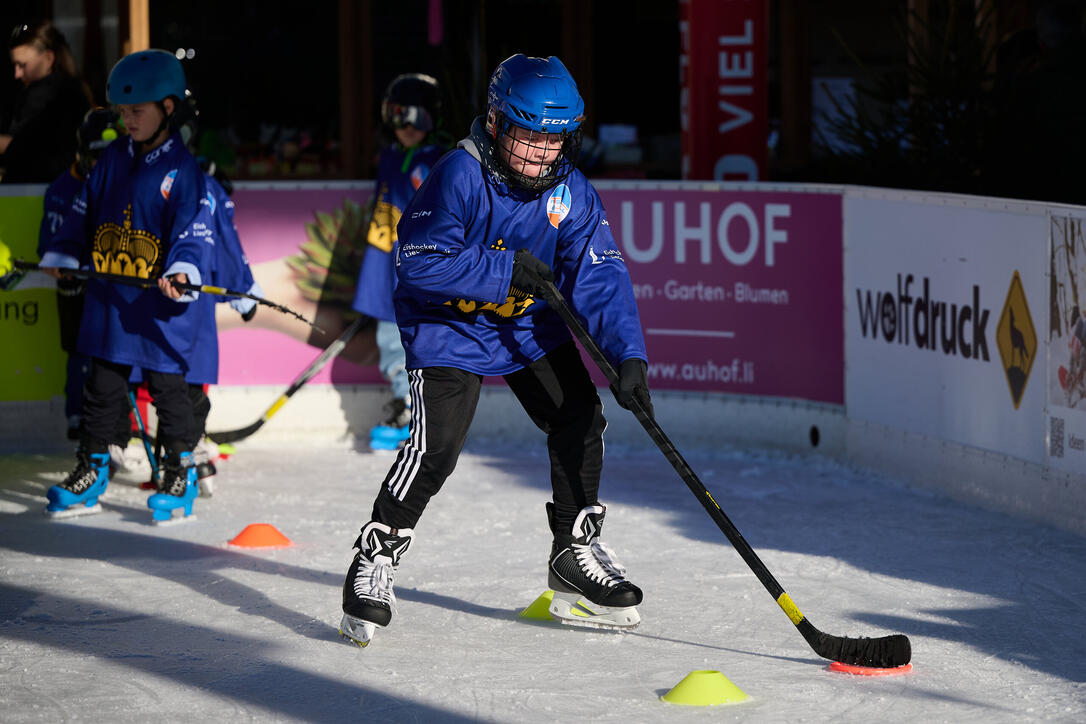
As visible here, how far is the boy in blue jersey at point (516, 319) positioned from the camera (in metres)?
4.14

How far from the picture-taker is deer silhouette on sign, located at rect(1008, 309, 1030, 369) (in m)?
5.72

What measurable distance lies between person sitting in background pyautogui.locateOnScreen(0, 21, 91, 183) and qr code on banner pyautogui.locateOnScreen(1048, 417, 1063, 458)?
14.6 feet

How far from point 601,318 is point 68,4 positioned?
23.2 feet

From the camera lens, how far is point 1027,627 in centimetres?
440

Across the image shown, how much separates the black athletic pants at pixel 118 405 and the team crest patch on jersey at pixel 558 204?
2.19 meters

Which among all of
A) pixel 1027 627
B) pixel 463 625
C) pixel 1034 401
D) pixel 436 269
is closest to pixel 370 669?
pixel 463 625

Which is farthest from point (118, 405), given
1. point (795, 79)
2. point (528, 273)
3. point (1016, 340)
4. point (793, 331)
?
point (795, 79)

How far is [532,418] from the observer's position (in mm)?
4469

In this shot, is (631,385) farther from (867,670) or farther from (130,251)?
(130,251)

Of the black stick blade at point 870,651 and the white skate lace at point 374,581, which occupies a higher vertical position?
the white skate lace at point 374,581

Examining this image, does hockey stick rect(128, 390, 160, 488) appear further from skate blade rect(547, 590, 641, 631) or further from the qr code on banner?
the qr code on banner

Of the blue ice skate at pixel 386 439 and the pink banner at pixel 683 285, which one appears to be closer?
the pink banner at pixel 683 285

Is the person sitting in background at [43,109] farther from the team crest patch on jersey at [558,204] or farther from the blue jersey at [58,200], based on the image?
the team crest patch on jersey at [558,204]

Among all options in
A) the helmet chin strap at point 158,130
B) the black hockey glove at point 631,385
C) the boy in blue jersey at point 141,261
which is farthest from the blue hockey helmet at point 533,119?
the helmet chin strap at point 158,130
